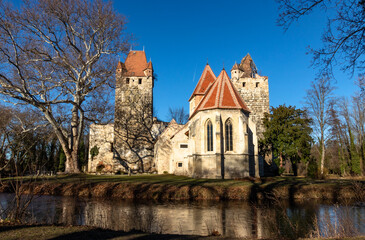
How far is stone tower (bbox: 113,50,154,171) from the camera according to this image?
1366 inches

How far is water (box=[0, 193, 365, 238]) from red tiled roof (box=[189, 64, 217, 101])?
19.6 m

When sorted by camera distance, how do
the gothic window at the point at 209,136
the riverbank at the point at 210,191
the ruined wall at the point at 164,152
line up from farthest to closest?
the ruined wall at the point at 164,152
the gothic window at the point at 209,136
the riverbank at the point at 210,191

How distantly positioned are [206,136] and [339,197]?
1077 centimetres

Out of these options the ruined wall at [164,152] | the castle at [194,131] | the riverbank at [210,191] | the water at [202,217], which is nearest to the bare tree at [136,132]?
the castle at [194,131]

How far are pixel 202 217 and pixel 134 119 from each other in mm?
27004

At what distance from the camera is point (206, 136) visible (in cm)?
2198

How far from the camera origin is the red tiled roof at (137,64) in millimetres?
36906

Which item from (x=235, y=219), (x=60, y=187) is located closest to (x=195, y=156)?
(x=60, y=187)

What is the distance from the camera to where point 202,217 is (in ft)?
33.5

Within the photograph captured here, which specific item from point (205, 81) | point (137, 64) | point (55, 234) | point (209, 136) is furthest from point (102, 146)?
point (55, 234)

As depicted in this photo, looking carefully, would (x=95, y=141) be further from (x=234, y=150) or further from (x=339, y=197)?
(x=339, y=197)

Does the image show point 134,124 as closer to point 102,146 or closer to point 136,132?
point 136,132

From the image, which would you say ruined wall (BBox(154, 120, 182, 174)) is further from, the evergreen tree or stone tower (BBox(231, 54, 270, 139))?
stone tower (BBox(231, 54, 270, 139))

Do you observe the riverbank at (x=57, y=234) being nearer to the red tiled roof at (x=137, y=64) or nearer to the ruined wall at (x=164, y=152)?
the ruined wall at (x=164, y=152)
